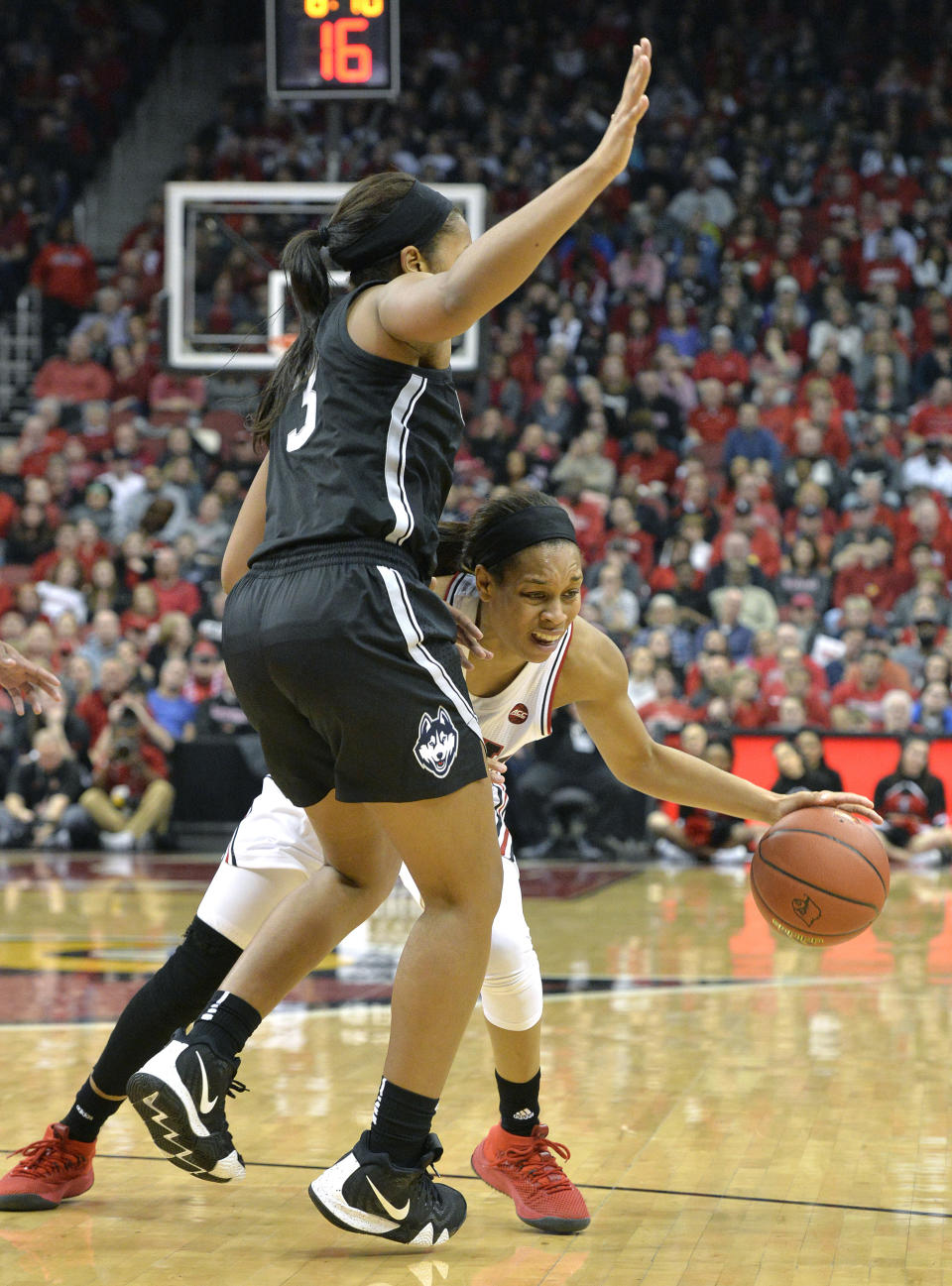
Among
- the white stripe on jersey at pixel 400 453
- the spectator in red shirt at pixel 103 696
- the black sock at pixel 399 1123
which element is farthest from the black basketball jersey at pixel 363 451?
the spectator in red shirt at pixel 103 696

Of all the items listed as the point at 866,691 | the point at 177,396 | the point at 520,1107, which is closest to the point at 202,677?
the point at 177,396

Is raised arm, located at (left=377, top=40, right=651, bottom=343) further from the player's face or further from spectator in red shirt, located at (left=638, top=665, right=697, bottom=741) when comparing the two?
spectator in red shirt, located at (left=638, top=665, right=697, bottom=741)

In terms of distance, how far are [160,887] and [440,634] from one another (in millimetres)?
6875

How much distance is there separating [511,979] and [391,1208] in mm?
705

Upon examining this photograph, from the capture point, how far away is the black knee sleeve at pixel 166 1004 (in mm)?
3527

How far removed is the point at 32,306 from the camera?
17.6 m

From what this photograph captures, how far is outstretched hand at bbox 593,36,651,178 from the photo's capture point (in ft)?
9.41

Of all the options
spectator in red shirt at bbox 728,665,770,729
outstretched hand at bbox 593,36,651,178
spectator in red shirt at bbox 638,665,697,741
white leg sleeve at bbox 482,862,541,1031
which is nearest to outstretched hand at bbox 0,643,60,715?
white leg sleeve at bbox 482,862,541,1031

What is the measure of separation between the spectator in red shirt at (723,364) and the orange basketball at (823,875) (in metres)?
12.1

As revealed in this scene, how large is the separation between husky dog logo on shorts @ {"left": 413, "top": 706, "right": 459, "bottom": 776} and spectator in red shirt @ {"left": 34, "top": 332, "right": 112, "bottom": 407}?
13773mm

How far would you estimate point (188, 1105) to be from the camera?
311cm

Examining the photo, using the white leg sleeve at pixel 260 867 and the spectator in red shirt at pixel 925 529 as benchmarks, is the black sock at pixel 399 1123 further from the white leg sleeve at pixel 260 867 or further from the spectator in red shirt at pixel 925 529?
the spectator in red shirt at pixel 925 529

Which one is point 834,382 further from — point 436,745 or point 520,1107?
point 436,745

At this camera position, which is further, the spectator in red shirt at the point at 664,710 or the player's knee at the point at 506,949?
the spectator in red shirt at the point at 664,710
